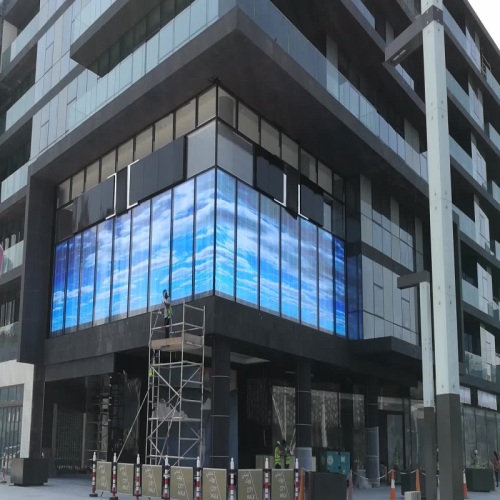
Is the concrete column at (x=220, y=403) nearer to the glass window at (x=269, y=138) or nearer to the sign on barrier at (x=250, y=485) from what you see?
the sign on barrier at (x=250, y=485)

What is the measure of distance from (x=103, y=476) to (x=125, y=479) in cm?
122

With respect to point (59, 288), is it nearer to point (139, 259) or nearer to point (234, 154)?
point (139, 259)

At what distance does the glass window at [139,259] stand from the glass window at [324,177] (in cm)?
725

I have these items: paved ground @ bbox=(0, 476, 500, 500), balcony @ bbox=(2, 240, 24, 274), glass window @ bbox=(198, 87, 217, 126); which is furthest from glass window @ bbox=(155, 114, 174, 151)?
paved ground @ bbox=(0, 476, 500, 500)

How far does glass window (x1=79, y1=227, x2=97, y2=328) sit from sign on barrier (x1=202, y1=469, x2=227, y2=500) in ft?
40.2

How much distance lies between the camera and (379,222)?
3078 centimetres

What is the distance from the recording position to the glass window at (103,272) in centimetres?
2639

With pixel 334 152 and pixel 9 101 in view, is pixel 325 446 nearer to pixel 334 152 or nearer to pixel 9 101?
pixel 334 152

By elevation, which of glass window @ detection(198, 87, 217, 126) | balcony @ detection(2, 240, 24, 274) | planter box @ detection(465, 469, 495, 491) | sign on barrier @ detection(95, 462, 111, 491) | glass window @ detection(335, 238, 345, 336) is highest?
glass window @ detection(198, 87, 217, 126)

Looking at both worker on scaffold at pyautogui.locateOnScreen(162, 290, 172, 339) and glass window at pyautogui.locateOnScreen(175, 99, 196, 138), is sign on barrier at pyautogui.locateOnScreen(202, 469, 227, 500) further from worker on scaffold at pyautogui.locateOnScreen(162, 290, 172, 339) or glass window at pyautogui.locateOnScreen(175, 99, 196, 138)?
glass window at pyautogui.locateOnScreen(175, 99, 196, 138)

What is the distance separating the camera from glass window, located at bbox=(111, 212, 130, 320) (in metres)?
25.5

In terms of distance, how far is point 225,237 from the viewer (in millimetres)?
22266

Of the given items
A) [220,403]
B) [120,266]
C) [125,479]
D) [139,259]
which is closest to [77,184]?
[120,266]

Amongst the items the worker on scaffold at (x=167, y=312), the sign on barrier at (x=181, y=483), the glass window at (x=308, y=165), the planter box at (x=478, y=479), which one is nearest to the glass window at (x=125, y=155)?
the glass window at (x=308, y=165)
